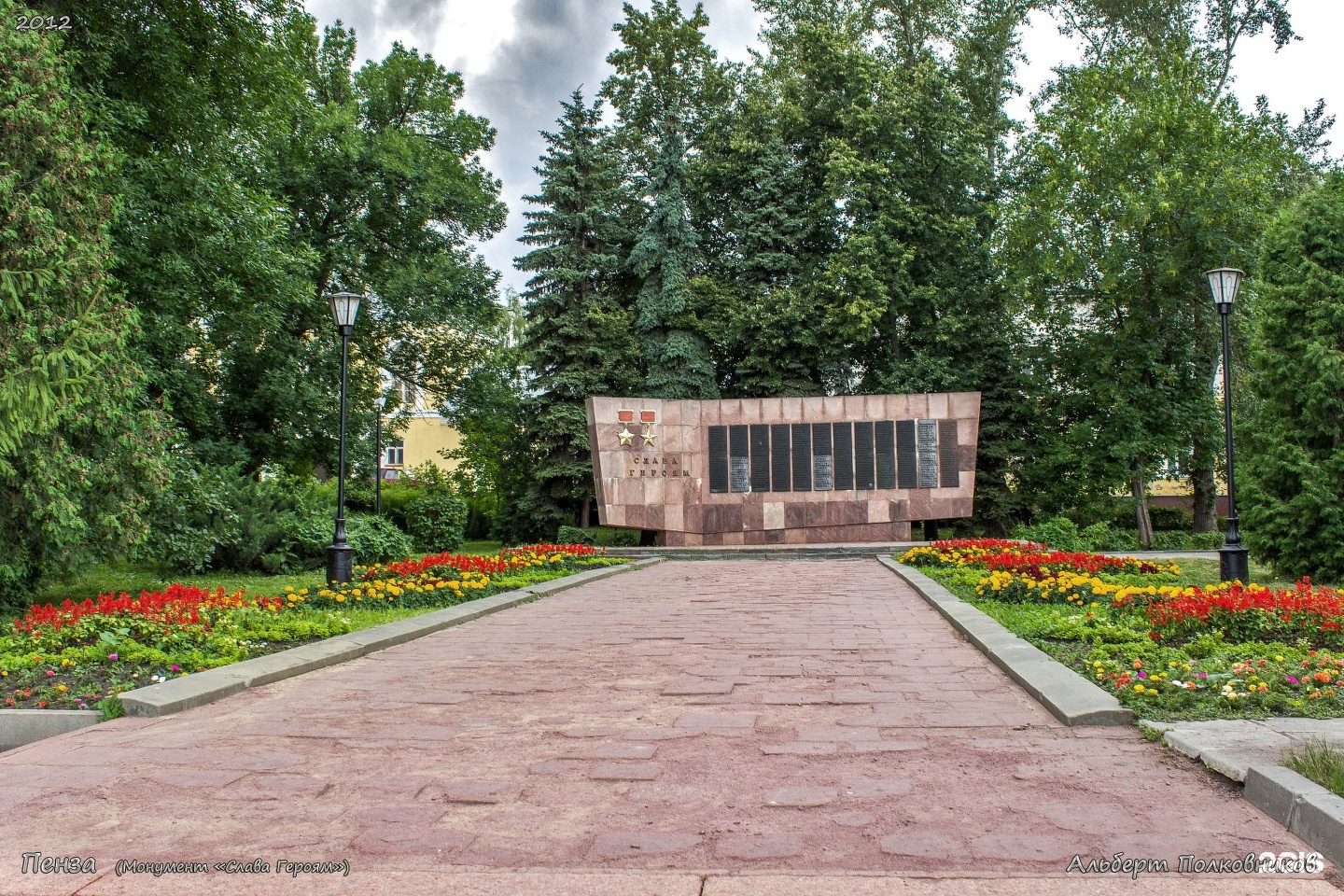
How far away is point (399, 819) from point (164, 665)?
3.98m

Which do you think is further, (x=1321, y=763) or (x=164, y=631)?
(x=164, y=631)

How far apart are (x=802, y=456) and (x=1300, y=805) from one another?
19.8m

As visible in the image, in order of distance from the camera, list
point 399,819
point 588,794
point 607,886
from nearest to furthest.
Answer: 1. point 607,886
2. point 399,819
3. point 588,794

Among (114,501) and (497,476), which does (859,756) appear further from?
(497,476)

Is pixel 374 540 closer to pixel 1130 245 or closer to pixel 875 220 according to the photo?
pixel 875 220

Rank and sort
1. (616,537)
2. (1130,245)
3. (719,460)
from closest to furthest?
(719,460) → (1130,245) → (616,537)

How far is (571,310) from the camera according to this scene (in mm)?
29328

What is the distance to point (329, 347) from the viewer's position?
26156 millimetres

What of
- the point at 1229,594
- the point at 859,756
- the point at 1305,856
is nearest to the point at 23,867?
the point at 859,756

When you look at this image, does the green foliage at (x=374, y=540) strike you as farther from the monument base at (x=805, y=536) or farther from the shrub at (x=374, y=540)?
the monument base at (x=805, y=536)

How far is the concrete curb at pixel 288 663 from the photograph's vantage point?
5805 millimetres

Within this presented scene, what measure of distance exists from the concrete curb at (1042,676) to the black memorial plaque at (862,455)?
13418mm

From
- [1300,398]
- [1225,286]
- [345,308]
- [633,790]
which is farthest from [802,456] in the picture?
[633,790]

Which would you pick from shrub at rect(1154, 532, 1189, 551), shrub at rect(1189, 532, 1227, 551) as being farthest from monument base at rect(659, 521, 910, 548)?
shrub at rect(1189, 532, 1227, 551)
